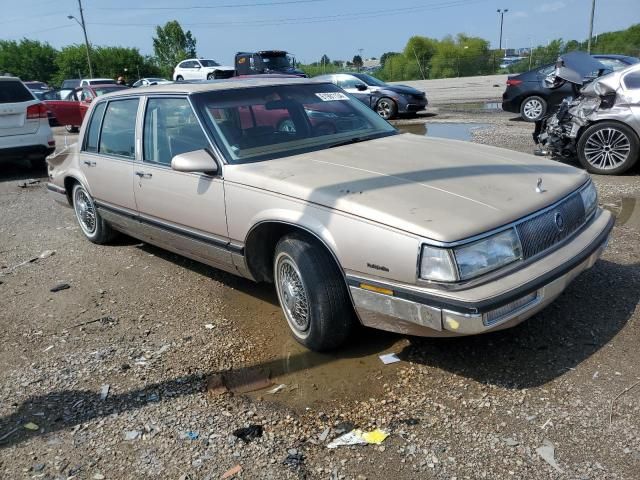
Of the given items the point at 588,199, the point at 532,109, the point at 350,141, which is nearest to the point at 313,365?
the point at 350,141

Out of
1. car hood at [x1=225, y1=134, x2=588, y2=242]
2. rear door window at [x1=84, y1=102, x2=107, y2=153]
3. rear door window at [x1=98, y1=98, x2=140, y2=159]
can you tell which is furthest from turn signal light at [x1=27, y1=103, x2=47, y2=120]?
car hood at [x1=225, y1=134, x2=588, y2=242]

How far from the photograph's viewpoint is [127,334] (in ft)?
13.3

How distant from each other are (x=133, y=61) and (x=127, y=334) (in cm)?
6623

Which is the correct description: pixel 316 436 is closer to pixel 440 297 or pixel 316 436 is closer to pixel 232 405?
pixel 232 405

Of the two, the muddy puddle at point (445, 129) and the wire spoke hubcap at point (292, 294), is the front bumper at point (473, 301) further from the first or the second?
the muddy puddle at point (445, 129)

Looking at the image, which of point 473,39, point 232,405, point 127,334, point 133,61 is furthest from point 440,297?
point 133,61

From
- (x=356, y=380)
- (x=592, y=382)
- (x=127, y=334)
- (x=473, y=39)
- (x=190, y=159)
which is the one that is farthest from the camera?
(x=473, y=39)

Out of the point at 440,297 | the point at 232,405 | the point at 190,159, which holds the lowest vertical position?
the point at 232,405

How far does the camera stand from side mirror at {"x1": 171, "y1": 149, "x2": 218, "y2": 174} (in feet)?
12.4

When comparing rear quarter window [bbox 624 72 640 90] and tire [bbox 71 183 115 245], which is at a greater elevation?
rear quarter window [bbox 624 72 640 90]

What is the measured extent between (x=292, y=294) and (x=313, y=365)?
0.47 m

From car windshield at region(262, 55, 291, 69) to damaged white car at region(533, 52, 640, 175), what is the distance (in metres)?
16.7

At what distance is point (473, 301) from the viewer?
2.74 meters

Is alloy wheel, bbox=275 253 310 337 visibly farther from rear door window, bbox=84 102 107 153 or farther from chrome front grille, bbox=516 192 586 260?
rear door window, bbox=84 102 107 153
